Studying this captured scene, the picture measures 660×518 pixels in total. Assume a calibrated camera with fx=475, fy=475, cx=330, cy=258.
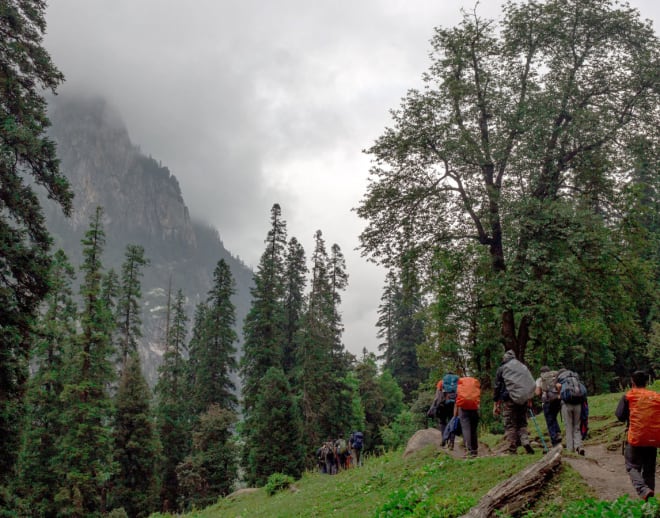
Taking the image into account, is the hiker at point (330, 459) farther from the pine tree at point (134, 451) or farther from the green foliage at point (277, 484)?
the pine tree at point (134, 451)

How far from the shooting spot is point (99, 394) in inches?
1113

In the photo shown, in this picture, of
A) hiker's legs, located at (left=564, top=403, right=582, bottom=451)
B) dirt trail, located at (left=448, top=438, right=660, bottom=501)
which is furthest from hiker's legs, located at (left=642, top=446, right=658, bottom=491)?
hiker's legs, located at (left=564, top=403, right=582, bottom=451)

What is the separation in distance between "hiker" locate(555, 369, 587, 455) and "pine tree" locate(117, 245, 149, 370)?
40108 mm

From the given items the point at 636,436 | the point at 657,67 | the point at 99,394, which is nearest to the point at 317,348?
the point at 99,394

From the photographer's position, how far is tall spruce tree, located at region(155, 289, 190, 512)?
41569mm

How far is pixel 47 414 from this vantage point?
98.9 feet

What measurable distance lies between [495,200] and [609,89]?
600 centimetres

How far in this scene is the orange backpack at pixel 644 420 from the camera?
23.1 ft

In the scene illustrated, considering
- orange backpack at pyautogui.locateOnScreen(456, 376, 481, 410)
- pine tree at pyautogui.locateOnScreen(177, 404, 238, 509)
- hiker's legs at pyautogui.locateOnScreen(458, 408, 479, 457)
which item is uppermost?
orange backpack at pyautogui.locateOnScreen(456, 376, 481, 410)

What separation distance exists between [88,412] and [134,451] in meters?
11.3

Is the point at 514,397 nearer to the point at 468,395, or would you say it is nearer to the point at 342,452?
the point at 468,395

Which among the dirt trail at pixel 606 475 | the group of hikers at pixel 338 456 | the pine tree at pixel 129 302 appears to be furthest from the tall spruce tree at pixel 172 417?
the dirt trail at pixel 606 475

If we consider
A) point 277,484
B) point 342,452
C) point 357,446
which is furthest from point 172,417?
point 357,446

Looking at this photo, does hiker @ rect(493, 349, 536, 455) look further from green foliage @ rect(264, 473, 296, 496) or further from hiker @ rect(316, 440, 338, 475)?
hiker @ rect(316, 440, 338, 475)
